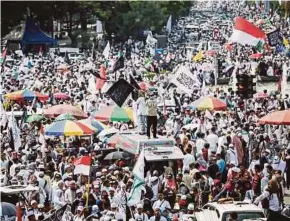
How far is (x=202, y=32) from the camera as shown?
119m

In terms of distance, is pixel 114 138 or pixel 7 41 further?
pixel 7 41

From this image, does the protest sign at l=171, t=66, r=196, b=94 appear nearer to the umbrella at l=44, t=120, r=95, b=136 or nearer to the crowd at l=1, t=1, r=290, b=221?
the crowd at l=1, t=1, r=290, b=221

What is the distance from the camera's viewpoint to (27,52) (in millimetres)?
70875

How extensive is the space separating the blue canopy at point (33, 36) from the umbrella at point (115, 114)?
39.1 m

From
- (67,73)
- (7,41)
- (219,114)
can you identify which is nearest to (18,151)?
(219,114)

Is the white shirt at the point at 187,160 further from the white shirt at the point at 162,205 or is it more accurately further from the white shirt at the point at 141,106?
the white shirt at the point at 141,106

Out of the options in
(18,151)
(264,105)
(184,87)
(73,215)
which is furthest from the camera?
(264,105)

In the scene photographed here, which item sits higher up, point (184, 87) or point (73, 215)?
point (184, 87)

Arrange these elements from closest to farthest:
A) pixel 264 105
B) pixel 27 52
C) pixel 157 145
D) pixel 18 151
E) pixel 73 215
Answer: pixel 73 215, pixel 157 145, pixel 18 151, pixel 264 105, pixel 27 52

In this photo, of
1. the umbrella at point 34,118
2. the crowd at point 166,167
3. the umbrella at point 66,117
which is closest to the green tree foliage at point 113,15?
the crowd at point 166,167

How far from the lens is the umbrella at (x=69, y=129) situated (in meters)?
24.5

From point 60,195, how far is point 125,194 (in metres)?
1.25

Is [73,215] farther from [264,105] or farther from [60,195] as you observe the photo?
[264,105]

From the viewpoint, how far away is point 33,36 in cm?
6950
